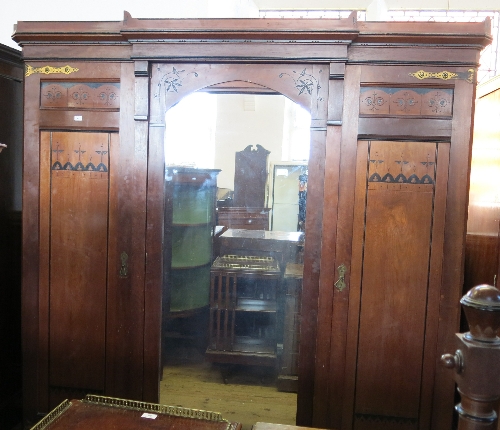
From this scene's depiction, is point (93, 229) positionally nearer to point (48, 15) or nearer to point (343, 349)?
point (343, 349)

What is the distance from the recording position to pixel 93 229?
2242 mm

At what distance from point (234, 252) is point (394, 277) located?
0.82 m

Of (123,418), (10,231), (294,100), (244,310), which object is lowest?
(123,418)

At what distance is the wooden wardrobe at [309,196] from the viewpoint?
2020mm

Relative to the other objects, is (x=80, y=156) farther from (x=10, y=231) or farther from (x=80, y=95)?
(x=10, y=231)

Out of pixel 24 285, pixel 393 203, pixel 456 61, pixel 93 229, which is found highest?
pixel 456 61

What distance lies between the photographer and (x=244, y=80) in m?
2.09

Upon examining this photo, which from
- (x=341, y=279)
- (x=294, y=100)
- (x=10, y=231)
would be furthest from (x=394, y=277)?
(x=10, y=231)

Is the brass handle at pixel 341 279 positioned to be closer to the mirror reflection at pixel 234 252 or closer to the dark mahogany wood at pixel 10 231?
the mirror reflection at pixel 234 252

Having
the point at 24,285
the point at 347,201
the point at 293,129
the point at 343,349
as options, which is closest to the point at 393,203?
the point at 347,201

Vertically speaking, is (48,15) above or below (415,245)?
above

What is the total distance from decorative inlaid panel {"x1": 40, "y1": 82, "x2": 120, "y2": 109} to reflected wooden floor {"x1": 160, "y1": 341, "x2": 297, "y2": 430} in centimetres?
134

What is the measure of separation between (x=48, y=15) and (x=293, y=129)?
2.07 metres

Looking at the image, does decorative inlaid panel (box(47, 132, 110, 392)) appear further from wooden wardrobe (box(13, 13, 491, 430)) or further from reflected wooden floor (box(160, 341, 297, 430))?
reflected wooden floor (box(160, 341, 297, 430))
